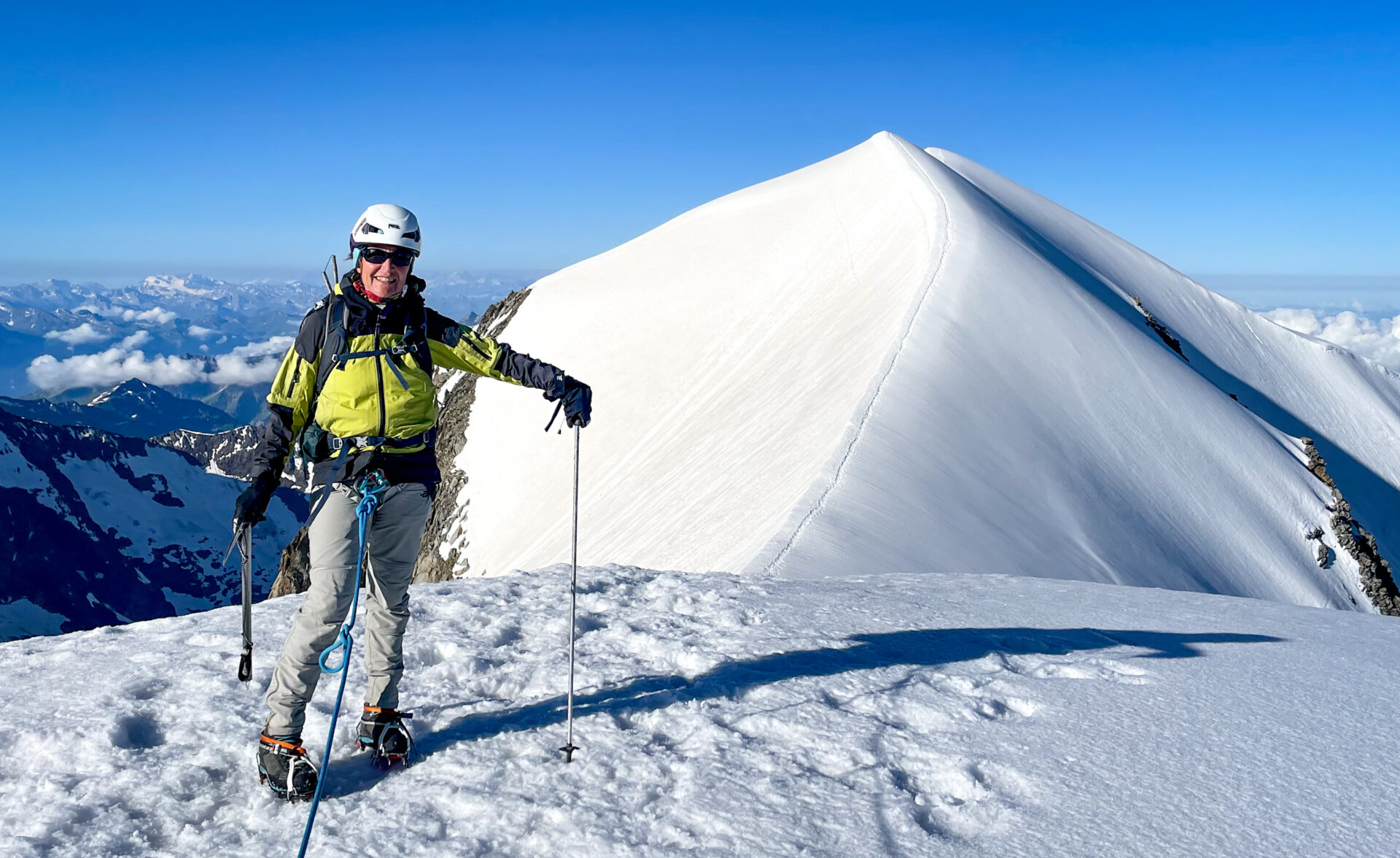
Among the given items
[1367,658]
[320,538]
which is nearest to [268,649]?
[320,538]

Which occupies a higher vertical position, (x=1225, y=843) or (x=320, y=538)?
(x=320, y=538)

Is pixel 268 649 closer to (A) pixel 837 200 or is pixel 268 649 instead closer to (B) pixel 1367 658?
(B) pixel 1367 658

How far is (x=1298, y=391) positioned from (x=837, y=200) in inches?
878

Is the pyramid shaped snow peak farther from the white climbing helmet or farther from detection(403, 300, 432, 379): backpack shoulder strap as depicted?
the white climbing helmet

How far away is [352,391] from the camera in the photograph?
5.04m

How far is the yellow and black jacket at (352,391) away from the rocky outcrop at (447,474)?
24797 millimetres

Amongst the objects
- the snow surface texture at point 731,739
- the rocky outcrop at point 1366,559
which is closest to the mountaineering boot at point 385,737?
the snow surface texture at point 731,739

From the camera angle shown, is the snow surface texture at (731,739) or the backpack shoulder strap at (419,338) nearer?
the snow surface texture at (731,739)

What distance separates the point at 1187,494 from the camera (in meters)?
20.8

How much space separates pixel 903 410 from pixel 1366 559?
15.7m

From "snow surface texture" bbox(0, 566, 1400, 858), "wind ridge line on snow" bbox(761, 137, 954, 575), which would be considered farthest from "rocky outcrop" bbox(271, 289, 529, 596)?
"snow surface texture" bbox(0, 566, 1400, 858)

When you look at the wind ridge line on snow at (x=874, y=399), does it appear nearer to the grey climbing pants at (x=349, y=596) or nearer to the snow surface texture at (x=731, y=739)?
the snow surface texture at (x=731, y=739)

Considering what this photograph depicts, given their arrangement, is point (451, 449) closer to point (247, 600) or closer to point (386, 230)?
point (247, 600)

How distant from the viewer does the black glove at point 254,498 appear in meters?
4.86
